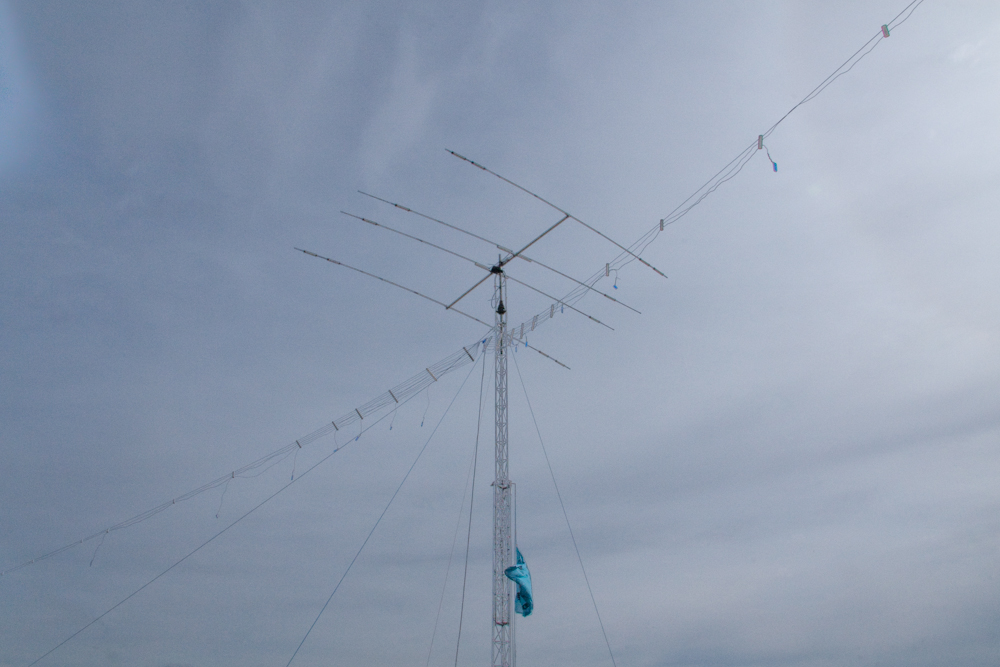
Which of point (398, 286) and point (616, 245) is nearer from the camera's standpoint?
point (616, 245)

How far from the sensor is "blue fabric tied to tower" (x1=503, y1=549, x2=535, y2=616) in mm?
25016

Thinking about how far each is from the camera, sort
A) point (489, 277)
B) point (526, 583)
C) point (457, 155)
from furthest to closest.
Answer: point (489, 277), point (526, 583), point (457, 155)

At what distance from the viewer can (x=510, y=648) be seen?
25.3m

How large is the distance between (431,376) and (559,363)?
20.1 ft

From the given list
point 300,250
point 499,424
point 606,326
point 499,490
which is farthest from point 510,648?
point 300,250

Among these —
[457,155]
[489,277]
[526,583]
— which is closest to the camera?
[457,155]

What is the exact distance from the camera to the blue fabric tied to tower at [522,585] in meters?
25.0

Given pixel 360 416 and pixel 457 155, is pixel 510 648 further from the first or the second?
pixel 457 155

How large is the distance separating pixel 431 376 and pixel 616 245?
931cm

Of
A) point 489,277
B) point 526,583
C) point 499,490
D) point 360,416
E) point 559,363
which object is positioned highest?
point 489,277

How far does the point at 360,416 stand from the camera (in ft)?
88.1

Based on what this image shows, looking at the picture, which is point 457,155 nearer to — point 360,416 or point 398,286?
point 398,286

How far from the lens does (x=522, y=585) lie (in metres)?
25.1

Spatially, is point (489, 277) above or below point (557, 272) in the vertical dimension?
above
